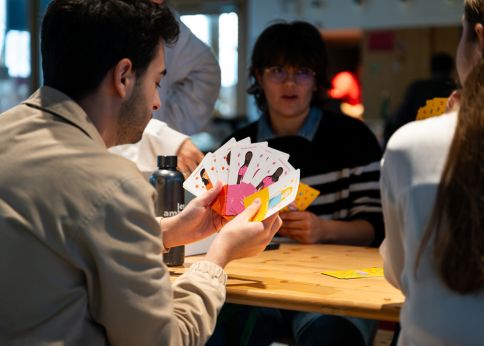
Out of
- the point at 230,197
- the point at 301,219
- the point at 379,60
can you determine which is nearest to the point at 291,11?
the point at 379,60

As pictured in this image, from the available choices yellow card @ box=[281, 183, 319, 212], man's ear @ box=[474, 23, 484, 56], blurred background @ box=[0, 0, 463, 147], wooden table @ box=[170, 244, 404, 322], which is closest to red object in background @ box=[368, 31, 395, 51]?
blurred background @ box=[0, 0, 463, 147]

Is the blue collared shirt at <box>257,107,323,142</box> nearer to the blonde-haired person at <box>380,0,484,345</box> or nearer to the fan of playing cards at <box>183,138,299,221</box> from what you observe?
the fan of playing cards at <box>183,138,299,221</box>

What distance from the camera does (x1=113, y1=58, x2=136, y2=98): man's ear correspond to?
1.55m

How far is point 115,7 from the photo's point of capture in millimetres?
1532

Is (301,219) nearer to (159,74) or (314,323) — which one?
(314,323)

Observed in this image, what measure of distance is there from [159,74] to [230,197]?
444mm

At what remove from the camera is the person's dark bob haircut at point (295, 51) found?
3.03 m

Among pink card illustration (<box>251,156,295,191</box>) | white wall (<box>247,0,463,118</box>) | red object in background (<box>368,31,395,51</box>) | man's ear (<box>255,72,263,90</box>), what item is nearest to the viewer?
pink card illustration (<box>251,156,295,191</box>)

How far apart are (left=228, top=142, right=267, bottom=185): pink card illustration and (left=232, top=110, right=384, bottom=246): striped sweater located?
3.08ft

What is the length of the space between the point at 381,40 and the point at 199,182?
735 centimetres

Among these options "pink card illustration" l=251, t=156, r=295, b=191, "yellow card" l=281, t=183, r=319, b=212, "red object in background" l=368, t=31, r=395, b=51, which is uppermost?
"pink card illustration" l=251, t=156, r=295, b=191

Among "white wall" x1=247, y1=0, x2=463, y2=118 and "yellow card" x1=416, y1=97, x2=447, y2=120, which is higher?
"yellow card" x1=416, y1=97, x2=447, y2=120

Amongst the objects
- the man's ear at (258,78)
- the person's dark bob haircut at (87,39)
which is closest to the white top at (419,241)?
the person's dark bob haircut at (87,39)

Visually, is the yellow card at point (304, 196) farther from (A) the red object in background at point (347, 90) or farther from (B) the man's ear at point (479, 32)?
(A) the red object in background at point (347, 90)
